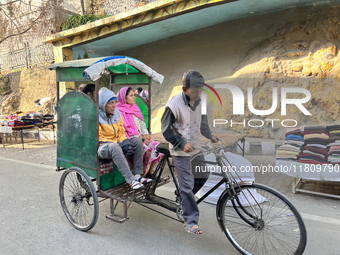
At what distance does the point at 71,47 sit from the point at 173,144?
8.08 meters

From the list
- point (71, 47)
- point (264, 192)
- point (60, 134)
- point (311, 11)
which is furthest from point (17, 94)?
point (264, 192)

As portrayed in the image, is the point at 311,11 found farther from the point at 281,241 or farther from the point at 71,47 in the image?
the point at 71,47

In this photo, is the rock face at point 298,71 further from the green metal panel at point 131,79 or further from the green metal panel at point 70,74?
the green metal panel at point 70,74

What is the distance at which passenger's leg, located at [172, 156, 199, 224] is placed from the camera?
2.58 metres

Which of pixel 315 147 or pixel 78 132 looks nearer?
pixel 78 132

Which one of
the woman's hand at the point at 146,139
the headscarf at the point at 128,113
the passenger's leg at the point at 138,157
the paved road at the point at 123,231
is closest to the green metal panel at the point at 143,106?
the headscarf at the point at 128,113

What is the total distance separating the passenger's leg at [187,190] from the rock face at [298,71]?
4762 millimetres

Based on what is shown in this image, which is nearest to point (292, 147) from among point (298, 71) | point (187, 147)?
point (187, 147)

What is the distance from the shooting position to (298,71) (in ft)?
23.7

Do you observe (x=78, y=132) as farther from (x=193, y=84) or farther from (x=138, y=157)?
(x=193, y=84)

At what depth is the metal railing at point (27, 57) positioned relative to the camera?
13.3 m

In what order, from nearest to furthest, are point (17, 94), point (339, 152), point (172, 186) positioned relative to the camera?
point (339, 152)
point (172, 186)
point (17, 94)

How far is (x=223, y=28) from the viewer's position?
8688 millimetres

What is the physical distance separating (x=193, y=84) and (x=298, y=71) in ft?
19.5
